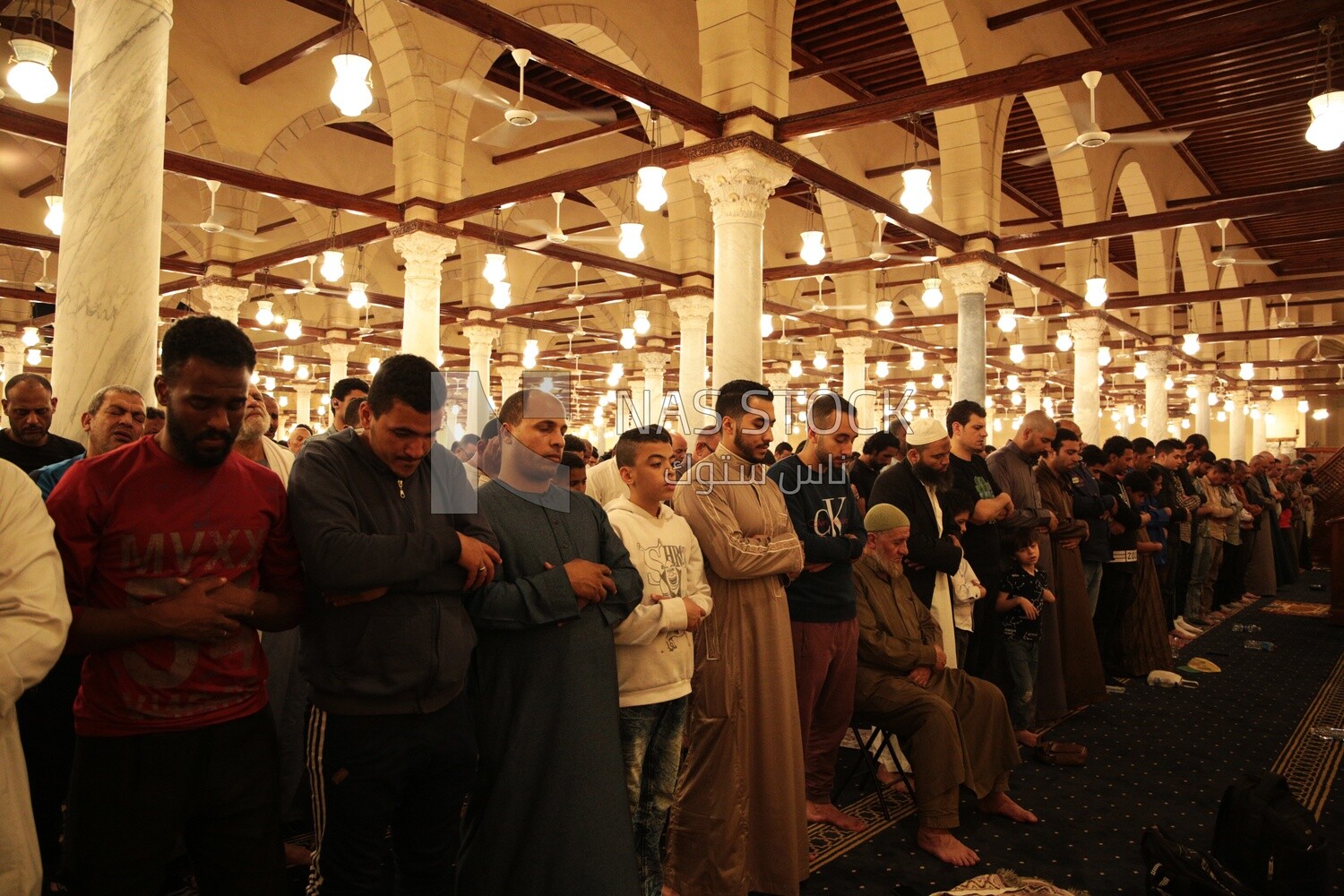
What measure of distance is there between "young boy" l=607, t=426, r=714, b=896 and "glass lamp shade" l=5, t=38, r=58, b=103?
546 centimetres

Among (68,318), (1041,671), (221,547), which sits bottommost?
(1041,671)

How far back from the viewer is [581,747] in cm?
230

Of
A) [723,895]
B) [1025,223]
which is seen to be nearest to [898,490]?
[723,895]

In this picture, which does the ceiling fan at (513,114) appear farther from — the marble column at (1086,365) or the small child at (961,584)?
the marble column at (1086,365)

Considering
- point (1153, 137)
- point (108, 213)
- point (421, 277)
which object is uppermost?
point (1153, 137)

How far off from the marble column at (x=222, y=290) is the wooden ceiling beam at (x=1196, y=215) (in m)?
10.3

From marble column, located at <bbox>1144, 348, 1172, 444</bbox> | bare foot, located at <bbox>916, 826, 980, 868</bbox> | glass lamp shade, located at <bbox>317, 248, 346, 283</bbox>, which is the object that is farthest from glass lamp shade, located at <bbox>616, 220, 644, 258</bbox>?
marble column, located at <bbox>1144, 348, 1172, 444</bbox>

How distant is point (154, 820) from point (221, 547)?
55cm

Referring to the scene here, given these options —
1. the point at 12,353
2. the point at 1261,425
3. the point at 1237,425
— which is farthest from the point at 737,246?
the point at 1261,425

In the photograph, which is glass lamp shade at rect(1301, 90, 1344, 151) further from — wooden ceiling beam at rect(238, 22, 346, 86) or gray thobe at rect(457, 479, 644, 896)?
wooden ceiling beam at rect(238, 22, 346, 86)

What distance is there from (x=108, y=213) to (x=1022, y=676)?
5049mm

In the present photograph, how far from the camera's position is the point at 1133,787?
4055mm

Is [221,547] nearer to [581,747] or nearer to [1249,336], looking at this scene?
[581,747]

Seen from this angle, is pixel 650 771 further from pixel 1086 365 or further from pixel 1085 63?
pixel 1086 365
